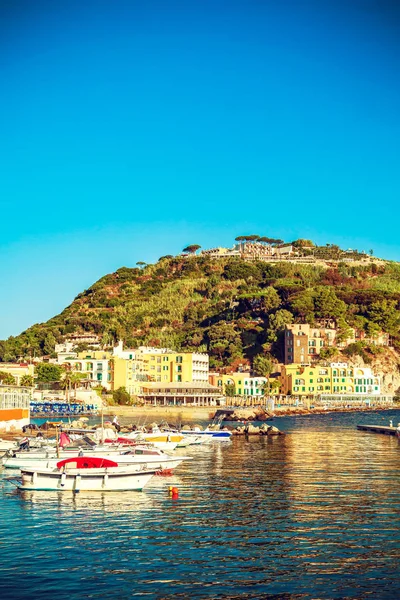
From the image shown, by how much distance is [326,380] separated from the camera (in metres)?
138

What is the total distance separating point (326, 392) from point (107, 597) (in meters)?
121

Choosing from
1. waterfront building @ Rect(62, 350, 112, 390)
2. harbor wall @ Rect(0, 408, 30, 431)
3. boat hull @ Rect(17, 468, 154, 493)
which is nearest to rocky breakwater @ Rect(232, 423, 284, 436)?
harbor wall @ Rect(0, 408, 30, 431)

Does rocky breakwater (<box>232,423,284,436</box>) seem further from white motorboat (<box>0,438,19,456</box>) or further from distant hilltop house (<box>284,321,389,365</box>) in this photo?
distant hilltop house (<box>284,321,389,365</box>)

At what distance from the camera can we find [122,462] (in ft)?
115

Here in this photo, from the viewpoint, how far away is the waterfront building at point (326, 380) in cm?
13562

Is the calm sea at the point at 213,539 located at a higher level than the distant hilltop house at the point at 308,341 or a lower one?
lower

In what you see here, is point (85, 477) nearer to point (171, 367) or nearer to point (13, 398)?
point (13, 398)

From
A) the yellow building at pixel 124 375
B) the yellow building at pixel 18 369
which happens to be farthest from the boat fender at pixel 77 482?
the yellow building at pixel 124 375

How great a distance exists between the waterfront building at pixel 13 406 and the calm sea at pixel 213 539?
2558 centimetres

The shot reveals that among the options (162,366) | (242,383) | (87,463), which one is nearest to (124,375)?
(162,366)

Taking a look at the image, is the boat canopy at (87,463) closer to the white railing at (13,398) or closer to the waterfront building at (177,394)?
the white railing at (13,398)

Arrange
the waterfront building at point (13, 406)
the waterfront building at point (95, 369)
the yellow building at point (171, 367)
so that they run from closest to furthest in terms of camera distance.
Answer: the waterfront building at point (13, 406) → the waterfront building at point (95, 369) → the yellow building at point (171, 367)

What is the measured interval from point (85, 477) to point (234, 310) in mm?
139059

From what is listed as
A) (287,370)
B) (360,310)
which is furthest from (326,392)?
(360,310)
